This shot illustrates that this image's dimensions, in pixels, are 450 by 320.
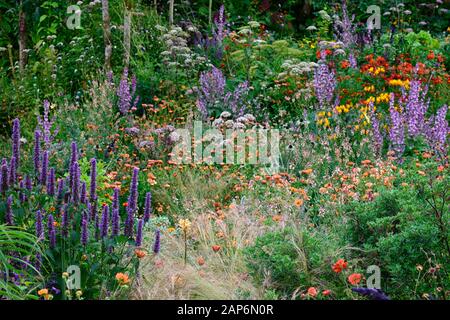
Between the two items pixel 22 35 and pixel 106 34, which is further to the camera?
pixel 22 35

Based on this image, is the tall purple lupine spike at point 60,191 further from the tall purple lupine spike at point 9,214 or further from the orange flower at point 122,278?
the orange flower at point 122,278

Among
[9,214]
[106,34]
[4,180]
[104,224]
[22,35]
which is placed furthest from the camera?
[22,35]

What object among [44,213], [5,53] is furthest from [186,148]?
[5,53]

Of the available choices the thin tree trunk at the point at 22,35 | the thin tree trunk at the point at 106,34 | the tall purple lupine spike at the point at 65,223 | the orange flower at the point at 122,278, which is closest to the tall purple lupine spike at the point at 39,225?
the tall purple lupine spike at the point at 65,223

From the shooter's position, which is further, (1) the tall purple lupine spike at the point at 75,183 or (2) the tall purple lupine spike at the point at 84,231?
(1) the tall purple lupine spike at the point at 75,183

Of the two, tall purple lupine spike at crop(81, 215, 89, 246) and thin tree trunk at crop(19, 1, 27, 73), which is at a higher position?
thin tree trunk at crop(19, 1, 27, 73)

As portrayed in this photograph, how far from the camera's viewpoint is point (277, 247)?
14.0 feet

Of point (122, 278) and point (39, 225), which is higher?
point (39, 225)

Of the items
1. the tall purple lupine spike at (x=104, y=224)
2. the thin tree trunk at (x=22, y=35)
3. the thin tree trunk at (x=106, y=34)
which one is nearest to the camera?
the tall purple lupine spike at (x=104, y=224)

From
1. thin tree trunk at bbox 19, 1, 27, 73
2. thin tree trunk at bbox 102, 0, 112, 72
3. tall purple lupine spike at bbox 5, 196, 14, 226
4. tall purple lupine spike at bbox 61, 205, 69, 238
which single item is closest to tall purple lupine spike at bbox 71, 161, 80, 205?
tall purple lupine spike at bbox 61, 205, 69, 238

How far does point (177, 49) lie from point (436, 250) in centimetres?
529

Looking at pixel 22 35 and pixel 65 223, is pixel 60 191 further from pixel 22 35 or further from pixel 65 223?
pixel 22 35

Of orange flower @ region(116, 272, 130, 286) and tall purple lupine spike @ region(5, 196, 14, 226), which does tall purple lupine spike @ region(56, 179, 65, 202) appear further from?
orange flower @ region(116, 272, 130, 286)

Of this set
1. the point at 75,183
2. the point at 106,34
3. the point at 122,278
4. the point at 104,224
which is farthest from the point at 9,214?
the point at 106,34
